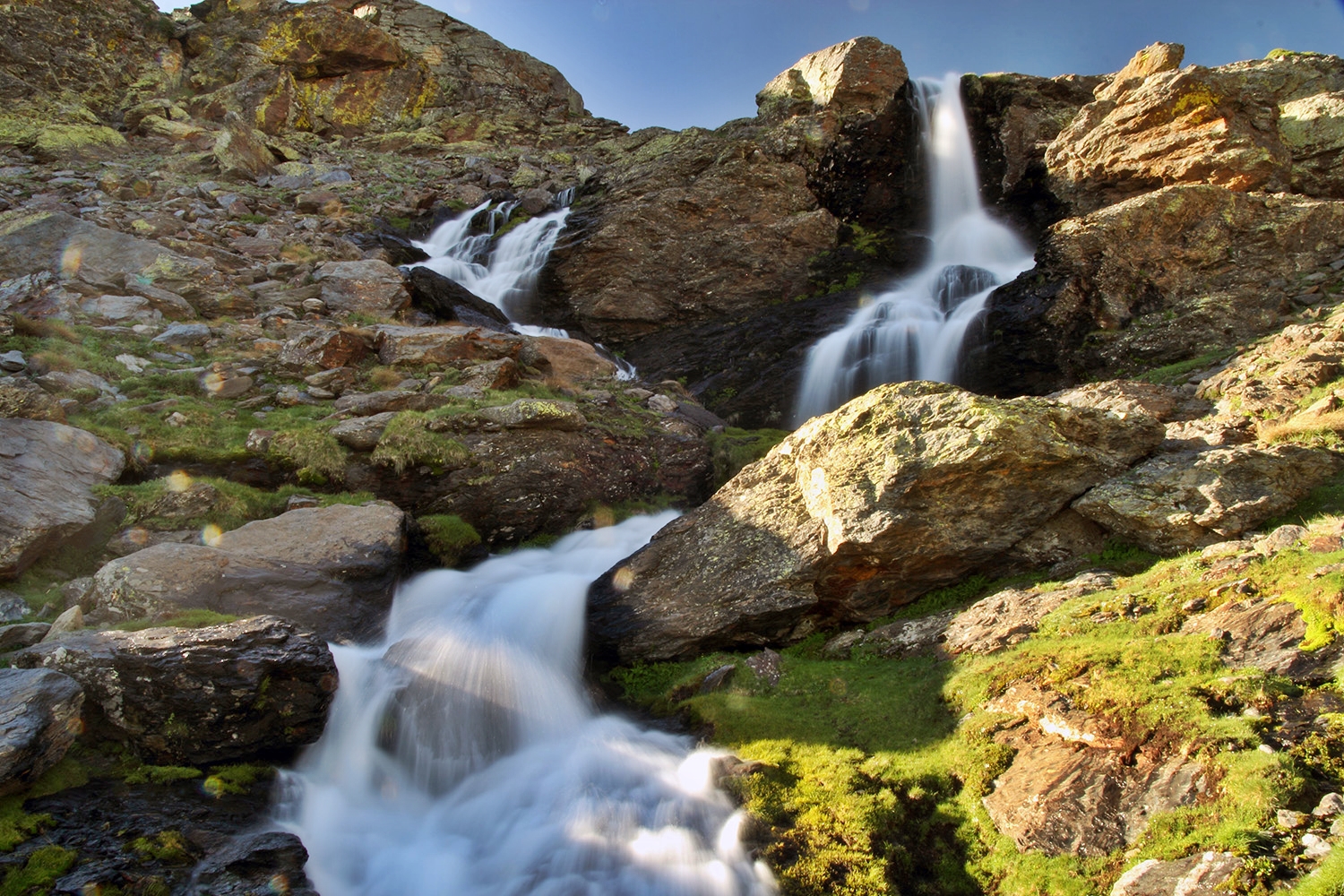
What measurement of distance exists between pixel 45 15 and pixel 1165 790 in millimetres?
44633

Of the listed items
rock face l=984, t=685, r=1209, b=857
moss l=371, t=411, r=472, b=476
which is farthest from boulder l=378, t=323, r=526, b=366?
rock face l=984, t=685, r=1209, b=857

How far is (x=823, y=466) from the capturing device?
9383 mm

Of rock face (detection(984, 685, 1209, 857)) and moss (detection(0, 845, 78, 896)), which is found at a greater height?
rock face (detection(984, 685, 1209, 857))

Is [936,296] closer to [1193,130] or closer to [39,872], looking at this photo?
[1193,130]

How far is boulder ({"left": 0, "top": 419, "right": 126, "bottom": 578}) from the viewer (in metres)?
8.36

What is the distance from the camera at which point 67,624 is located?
7.14m

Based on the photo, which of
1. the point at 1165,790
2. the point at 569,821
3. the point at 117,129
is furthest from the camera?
the point at 117,129

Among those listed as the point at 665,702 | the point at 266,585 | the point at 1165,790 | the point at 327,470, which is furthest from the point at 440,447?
the point at 1165,790

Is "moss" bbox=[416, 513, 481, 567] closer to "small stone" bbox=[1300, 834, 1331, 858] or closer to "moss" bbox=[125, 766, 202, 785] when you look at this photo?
"moss" bbox=[125, 766, 202, 785]

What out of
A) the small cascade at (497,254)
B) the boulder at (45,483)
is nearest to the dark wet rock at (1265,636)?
the boulder at (45,483)

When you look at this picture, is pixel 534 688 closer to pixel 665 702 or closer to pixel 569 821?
pixel 665 702

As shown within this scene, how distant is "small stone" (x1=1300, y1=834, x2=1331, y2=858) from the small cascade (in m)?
20.1

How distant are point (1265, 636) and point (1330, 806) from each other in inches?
62.8

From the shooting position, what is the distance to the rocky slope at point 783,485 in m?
5.39
